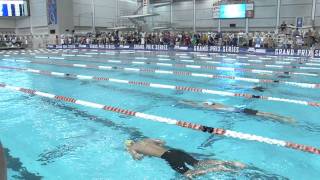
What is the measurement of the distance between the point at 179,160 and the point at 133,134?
3.78 feet

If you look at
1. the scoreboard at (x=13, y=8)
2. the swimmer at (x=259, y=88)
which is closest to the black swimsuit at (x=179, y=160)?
the swimmer at (x=259, y=88)

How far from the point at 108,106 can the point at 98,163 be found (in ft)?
8.55

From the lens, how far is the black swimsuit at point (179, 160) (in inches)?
142

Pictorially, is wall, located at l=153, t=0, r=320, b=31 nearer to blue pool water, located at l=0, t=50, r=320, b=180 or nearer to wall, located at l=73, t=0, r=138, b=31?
wall, located at l=73, t=0, r=138, b=31

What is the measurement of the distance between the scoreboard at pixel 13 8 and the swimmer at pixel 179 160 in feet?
103

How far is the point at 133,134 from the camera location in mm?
4766

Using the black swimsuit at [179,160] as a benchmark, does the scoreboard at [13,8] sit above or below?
above

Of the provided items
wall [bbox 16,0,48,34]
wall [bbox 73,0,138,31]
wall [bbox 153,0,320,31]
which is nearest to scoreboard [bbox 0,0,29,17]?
wall [bbox 16,0,48,34]

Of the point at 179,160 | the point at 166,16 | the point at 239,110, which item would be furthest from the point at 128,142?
the point at 166,16

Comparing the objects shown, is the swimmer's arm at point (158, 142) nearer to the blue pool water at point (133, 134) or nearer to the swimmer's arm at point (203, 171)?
the blue pool water at point (133, 134)

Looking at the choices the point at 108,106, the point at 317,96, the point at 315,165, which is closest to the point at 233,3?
the point at 317,96

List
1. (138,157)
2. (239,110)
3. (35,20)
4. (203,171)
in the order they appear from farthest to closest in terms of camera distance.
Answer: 1. (35,20)
2. (239,110)
3. (138,157)
4. (203,171)

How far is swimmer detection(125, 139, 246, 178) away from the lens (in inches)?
140

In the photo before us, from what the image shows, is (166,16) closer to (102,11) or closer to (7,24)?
(102,11)
